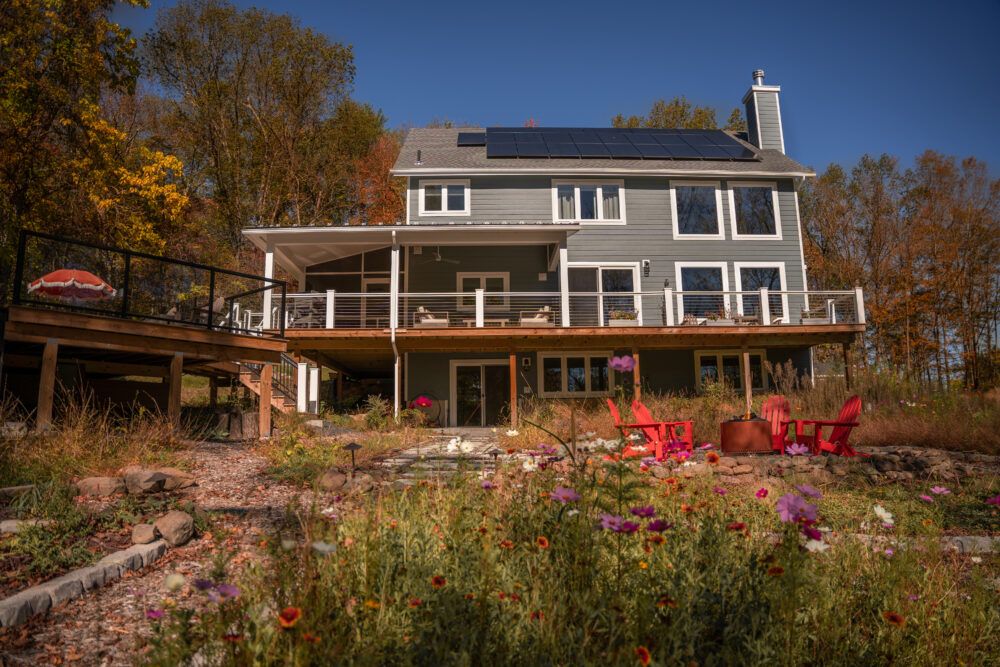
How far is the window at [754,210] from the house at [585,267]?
41 mm

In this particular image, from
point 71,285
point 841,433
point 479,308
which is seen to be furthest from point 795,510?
point 479,308

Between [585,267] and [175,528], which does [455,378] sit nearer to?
[585,267]

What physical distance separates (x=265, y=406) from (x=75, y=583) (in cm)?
782

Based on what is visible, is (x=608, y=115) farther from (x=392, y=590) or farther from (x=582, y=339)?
(x=392, y=590)

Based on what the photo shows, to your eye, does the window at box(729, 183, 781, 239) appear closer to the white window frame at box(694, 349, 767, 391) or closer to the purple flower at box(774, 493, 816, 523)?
the white window frame at box(694, 349, 767, 391)

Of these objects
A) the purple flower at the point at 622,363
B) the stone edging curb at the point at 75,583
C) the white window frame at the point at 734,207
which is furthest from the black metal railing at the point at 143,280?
the white window frame at the point at 734,207

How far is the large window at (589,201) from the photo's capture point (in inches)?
754

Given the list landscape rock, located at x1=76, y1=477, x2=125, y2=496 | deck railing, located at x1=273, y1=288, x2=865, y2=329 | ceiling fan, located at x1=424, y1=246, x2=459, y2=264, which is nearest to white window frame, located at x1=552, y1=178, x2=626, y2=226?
deck railing, located at x1=273, y1=288, x2=865, y2=329

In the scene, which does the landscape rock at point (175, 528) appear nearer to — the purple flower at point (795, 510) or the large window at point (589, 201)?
the purple flower at point (795, 510)

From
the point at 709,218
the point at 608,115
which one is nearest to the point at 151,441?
the point at 709,218

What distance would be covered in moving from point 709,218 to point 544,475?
17513 mm

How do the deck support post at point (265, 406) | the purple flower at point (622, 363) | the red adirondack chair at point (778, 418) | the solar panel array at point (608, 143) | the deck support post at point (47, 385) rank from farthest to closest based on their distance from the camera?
the solar panel array at point (608, 143) < the deck support post at point (265, 406) < the red adirondack chair at point (778, 418) < the deck support post at point (47, 385) < the purple flower at point (622, 363)

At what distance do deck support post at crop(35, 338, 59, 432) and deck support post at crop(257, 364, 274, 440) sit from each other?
335 cm

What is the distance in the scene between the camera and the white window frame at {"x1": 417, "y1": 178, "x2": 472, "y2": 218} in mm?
18906
